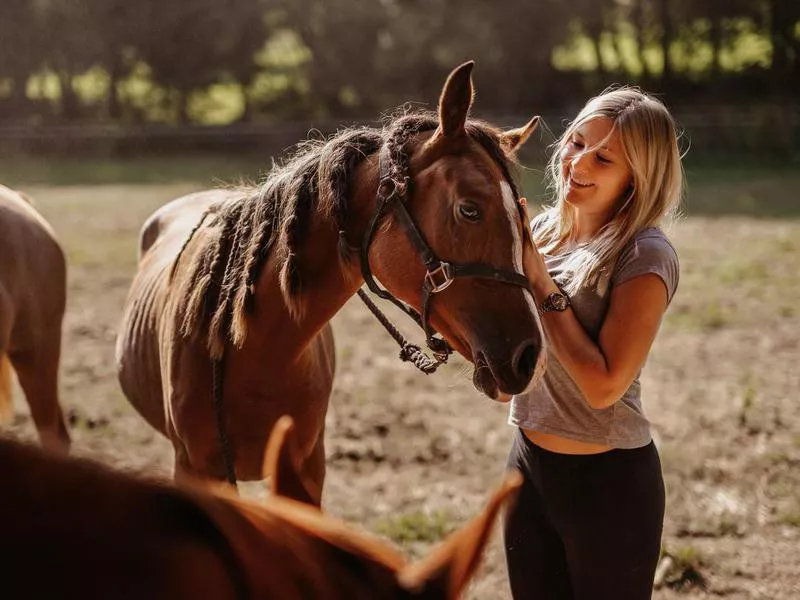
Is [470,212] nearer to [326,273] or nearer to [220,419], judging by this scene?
[326,273]

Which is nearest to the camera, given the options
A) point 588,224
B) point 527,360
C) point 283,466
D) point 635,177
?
point 283,466

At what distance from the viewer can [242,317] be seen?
2359mm

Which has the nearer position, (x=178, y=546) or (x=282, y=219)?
(x=178, y=546)

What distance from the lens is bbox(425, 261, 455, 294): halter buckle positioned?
6.44ft

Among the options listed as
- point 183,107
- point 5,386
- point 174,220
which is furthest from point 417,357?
point 183,107

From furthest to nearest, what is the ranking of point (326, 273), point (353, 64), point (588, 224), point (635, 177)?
point (353, 64) < point (326, 273) < point (588, 224) < point (635, 177)

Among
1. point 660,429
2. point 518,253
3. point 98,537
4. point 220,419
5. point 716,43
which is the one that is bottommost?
point 716,43

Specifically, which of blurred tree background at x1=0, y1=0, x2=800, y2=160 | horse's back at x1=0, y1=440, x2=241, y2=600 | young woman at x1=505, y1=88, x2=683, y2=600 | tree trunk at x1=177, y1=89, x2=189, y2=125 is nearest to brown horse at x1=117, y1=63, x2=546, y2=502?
young woman at x1=505, y1=88, x2=683, y2=600

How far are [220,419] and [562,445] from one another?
102cm

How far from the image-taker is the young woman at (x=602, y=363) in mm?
1903

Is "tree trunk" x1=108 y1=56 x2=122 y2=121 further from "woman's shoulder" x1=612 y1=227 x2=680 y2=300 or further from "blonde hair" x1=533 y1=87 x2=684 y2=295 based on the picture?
"woman's shoulder" x1=612 y1=227 x2=680 y2=300

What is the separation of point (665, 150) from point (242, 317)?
3.96 ft

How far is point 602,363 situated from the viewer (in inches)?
74.1

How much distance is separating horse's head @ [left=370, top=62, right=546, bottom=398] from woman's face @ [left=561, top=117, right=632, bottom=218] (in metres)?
0.17
